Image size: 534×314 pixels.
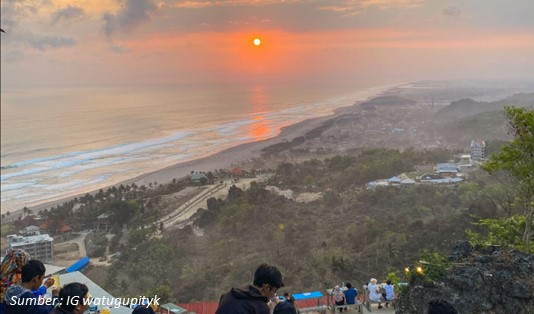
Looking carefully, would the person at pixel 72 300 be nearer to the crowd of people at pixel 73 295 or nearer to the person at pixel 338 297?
the crowd of people at pixel 73 295

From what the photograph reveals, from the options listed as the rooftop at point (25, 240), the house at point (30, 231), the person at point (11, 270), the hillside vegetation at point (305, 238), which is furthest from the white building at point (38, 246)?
the person at point (11, 270)

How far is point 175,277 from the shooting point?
50.8 feet

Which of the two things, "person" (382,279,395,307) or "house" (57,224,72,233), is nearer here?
"person" (382,279,395,307)

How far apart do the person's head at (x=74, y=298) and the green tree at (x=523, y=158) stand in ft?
27.5

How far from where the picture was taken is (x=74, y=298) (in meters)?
3.31

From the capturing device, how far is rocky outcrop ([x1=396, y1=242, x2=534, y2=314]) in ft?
23.0

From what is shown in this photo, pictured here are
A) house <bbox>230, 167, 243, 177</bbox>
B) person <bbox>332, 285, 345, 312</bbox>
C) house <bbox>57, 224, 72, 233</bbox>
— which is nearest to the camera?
person <bbox>332, 285, 345, 312</bbox>

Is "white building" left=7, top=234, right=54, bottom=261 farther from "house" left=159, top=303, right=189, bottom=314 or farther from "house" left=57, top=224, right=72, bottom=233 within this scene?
"house" left=159, top=303, right=189, bottom=314

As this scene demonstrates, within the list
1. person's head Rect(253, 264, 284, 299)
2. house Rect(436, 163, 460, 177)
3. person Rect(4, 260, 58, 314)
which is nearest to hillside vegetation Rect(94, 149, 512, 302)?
house Rect(436, 163, 460, 177)

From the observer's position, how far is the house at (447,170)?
2528cm

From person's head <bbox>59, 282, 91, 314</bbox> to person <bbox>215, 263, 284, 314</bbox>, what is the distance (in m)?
0.97

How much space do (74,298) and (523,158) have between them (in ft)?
28.8

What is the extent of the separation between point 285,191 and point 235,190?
9.55ft

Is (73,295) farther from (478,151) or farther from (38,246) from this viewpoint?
(478,151)
